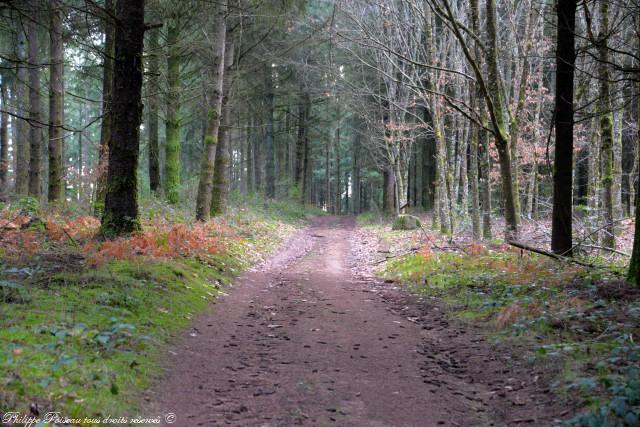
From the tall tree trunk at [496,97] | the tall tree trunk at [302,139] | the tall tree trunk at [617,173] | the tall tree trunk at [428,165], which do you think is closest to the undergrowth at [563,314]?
the tall tree trunk at [496,97]

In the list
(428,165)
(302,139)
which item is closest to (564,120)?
(302,139)

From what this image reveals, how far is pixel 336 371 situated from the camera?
538cm

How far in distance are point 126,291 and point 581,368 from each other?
18.8ft

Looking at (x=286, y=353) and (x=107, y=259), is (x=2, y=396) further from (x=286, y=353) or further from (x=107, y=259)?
(x=107, y=259)

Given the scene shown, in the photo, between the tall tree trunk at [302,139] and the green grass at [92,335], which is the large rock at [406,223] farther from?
the green grass at [92,335]

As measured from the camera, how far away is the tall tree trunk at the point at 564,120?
8.46m

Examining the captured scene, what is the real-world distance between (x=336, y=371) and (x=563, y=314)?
3194mm

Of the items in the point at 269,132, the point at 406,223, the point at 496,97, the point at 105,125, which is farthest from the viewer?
the point at 269,132

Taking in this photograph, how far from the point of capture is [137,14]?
9.29 m

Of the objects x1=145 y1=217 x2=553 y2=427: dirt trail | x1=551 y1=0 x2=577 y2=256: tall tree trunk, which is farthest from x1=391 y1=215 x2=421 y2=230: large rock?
x1=145 y1=217 x2=553 y2=427: dirt trail

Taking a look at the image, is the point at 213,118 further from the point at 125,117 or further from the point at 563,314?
the point at 563,314

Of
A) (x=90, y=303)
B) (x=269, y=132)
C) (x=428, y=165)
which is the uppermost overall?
(x=269, y=132)

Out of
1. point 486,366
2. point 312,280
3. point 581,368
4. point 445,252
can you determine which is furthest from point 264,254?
point 581,368

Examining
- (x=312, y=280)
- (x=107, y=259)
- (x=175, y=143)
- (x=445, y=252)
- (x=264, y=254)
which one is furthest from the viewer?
(x=175, y=143)
